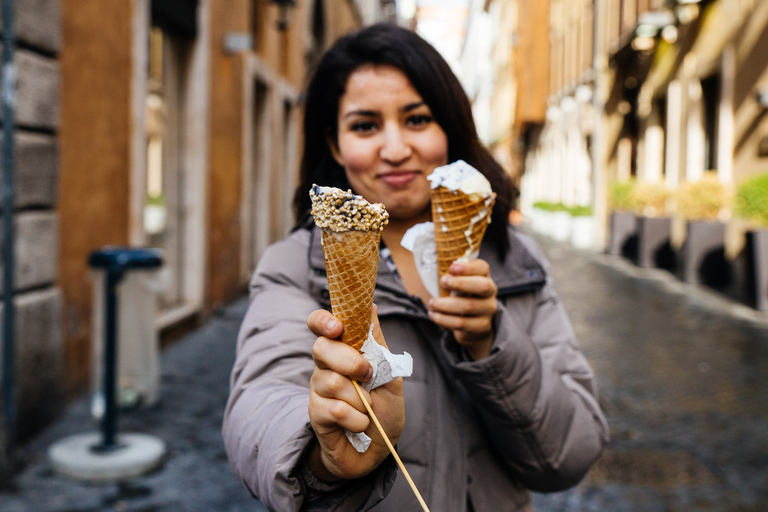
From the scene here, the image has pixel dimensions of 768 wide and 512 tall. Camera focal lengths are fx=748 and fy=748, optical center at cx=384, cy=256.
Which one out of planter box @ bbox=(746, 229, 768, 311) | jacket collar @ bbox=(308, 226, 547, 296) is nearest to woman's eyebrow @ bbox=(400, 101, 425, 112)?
jacket collar @ bbox=(308, 226, 547, 296)

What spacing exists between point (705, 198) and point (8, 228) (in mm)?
10471

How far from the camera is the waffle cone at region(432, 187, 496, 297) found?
1665 millimetres

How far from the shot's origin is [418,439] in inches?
65.2

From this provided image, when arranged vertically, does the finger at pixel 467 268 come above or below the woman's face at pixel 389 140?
below

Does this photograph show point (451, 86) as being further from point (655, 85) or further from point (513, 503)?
point (655, 85)

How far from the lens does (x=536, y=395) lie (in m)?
1.70

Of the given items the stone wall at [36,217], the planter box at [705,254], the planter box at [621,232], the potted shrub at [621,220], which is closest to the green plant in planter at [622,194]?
the potted shrub at [621,220]

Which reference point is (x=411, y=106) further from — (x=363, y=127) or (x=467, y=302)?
(x=467, y=302)

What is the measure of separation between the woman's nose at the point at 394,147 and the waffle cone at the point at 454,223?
13 cm

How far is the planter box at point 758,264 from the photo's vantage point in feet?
29.5

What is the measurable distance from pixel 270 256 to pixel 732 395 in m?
5.03

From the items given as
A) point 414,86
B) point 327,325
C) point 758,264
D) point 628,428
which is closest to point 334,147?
point 414,86

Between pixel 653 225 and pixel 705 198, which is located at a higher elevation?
pixel 705 198

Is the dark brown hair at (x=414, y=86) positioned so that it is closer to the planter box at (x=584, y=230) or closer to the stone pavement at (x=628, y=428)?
the stone pavement at (x=628, y=428)
